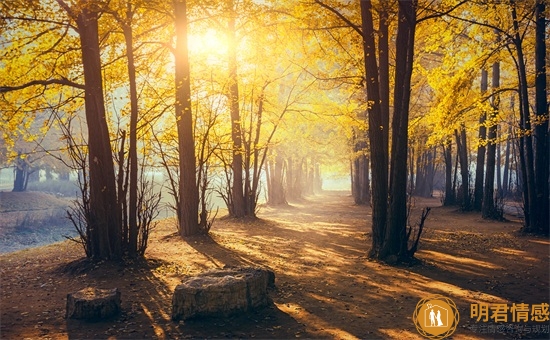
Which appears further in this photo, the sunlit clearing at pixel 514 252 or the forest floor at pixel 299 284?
the sunlit clearing at pixel 514 252

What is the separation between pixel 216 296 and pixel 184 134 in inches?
243

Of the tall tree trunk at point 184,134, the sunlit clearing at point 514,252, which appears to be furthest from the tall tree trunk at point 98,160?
the sunlit clearing at point 514,252

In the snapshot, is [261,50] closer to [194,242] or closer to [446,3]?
[446,3]

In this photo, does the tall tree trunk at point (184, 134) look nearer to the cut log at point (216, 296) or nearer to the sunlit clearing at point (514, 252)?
the cut log at point (216, 296)

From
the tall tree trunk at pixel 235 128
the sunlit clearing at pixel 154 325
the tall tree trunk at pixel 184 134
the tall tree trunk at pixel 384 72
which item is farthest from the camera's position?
the tall tree trunk at pixel 235 128

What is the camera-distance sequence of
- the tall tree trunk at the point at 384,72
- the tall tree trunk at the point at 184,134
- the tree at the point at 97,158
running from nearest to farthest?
the tree at the point at 97,158
the tall tree trunk at the point at 384,72
the tall tree trunk at the point at 184,134

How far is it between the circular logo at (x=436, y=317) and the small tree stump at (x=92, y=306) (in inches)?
148

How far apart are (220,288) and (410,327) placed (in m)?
2.36

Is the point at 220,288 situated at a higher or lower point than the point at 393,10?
lower

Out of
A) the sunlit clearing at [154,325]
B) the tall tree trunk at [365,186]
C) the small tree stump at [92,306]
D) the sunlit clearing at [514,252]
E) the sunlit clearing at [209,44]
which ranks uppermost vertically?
the sunlit clearing at [209,44]

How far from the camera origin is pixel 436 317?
16.7ft

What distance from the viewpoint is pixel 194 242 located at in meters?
9.95

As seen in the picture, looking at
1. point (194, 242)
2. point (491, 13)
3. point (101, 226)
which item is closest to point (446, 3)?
point (491, 13)

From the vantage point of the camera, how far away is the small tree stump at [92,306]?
4762 mm
